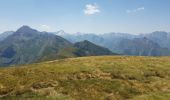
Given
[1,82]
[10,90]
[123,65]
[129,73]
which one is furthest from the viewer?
[123,65]

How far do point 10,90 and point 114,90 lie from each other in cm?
1171

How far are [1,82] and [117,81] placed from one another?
14215 millimetres

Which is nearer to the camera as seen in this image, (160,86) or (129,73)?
(160,86)

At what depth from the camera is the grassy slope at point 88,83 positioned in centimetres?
2878

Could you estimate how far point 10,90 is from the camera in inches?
1184

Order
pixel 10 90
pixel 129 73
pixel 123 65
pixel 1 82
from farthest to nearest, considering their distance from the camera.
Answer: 1. pixel 123 65
2. pixel 129 73
3. pixel 1 82
4. pixel 10 90

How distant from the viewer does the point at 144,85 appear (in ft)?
111

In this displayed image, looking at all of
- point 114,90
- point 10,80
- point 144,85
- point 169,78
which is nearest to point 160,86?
point 144,85

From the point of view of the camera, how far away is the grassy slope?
94.4ft

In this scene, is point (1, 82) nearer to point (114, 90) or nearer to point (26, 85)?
point (26, 85)

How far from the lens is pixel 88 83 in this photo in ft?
106

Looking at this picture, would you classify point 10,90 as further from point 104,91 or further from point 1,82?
point 104,91

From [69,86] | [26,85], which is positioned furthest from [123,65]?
[26,85]

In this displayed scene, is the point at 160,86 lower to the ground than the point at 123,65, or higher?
lower
